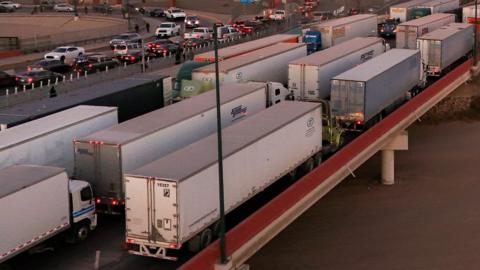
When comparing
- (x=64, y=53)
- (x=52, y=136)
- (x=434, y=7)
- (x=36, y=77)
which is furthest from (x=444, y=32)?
(x=52, y=136)

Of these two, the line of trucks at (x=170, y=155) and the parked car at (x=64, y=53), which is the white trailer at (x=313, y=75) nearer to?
the line of trucks at (x=170, y=155)

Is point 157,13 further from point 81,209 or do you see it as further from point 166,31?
point 81,209

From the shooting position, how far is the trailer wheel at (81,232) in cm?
1878

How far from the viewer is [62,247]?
18.7 meters

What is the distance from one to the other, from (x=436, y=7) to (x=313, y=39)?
23181 mm

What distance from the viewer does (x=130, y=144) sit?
1983 centimetres

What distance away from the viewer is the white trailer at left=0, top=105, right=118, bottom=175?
20469 millimetres

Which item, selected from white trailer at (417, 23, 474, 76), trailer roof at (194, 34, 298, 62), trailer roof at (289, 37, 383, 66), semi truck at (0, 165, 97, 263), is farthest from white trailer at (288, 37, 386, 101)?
semi truck at (0, 165, 97, 263)

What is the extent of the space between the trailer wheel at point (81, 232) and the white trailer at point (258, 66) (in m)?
13.5

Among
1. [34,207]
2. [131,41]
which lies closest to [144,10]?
[131,41]

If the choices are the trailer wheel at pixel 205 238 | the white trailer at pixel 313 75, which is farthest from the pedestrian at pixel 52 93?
the trailer wheel at pixel 205 238

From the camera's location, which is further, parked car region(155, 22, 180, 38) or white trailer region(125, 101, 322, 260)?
parked car region(155, 22, 180, 38)

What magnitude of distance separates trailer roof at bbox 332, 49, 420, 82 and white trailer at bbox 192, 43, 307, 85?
192 inches

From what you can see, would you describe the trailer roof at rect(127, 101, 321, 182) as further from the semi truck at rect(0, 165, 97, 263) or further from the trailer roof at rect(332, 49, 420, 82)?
the trailer roof at rect(332, 49, 420, 82)
